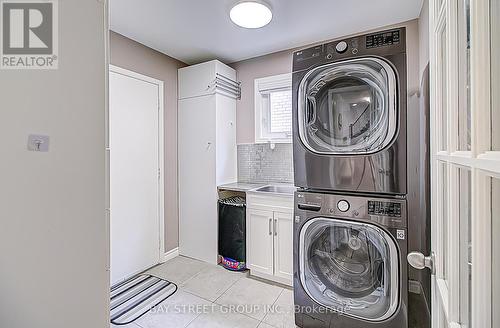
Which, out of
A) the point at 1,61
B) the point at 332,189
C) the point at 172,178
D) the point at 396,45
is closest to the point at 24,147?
the point at 1,61

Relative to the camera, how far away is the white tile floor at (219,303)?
1802mm

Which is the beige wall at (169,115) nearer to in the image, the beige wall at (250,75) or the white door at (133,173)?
the white door at (133,173)

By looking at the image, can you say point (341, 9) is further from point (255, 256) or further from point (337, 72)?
point (255, 256)

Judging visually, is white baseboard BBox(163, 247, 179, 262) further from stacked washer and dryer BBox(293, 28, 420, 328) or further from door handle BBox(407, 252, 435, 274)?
door handle BBox(407, 252, 435, 274)

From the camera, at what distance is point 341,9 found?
6.49 ft

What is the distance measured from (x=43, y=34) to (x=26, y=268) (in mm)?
924

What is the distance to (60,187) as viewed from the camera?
951 millimetres

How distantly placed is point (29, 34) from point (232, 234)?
7.43 ft

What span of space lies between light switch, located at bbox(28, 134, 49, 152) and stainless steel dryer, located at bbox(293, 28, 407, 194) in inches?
55.6

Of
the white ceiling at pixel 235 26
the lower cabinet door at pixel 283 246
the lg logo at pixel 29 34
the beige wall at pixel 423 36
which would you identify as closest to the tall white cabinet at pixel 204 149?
the white ceiling at pixel 235 26

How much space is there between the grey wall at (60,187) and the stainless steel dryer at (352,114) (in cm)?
126

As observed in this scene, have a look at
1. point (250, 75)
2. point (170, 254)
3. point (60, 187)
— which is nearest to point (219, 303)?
point (170, 254)

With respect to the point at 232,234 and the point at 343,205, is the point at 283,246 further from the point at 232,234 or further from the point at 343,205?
the point at 343,205

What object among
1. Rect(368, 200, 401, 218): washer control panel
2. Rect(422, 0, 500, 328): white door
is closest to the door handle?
Rect(422, 0, 500, 328): white door
